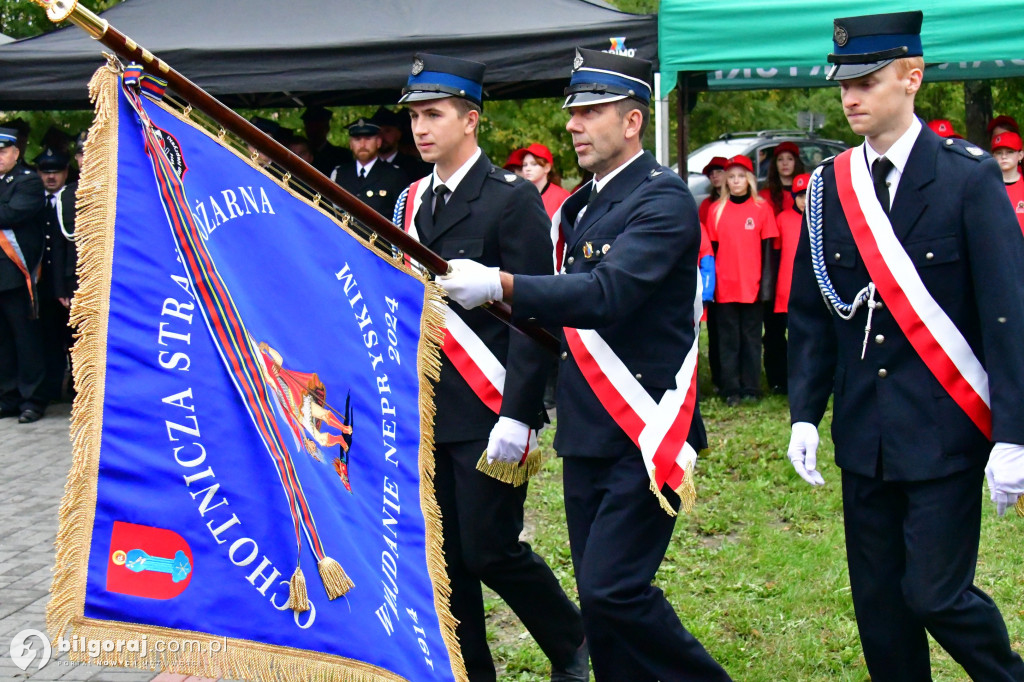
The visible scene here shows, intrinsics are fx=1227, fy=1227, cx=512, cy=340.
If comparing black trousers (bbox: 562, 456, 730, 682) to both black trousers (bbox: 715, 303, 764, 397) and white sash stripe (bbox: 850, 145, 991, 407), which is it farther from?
black trousers (bbox: 715, 303, 764, 397)

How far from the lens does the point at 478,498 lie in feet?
12.7

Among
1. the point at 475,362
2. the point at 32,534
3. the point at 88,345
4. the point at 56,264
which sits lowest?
the point at 32,534

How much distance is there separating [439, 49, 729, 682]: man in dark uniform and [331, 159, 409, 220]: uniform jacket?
458cm

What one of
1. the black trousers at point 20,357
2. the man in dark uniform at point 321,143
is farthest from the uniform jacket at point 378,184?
the black trousers at point 20,357

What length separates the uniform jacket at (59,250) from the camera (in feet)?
31.7

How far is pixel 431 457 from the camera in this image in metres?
3.37

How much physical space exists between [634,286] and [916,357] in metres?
0.79

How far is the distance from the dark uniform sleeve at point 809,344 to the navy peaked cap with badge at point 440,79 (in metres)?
1.23

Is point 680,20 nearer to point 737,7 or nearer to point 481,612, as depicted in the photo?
point 737,7

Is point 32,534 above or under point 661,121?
under

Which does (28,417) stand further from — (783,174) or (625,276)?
(625,276)

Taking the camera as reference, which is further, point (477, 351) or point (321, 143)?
point (321, 143)

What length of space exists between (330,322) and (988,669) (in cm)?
195

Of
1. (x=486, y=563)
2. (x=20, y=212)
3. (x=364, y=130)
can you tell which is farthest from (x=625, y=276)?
(x=20, y=212)
